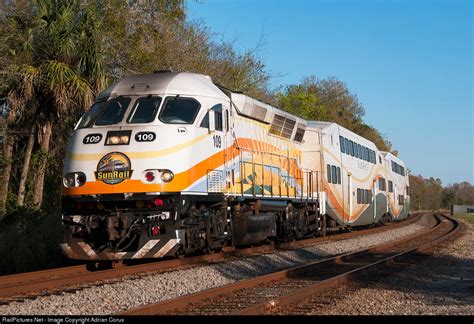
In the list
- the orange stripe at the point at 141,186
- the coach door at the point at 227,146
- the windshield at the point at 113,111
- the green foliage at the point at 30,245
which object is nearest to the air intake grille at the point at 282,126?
the coach door at the point at 227,146

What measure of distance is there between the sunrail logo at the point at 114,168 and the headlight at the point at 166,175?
1.96ft

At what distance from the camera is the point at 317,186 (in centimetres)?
2111

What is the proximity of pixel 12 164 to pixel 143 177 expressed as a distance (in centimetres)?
972

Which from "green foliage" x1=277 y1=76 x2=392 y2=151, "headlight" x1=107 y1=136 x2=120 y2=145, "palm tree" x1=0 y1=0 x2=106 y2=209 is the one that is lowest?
"headlight" x1=107 y1=136 x2=120 y2=145

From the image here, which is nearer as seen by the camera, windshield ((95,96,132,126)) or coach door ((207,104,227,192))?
windshield ((95,96,132,126))

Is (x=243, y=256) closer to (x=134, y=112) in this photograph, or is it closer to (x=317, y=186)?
(x=134, y=112)

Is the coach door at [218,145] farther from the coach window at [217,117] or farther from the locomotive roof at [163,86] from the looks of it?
the locomotive roof at [163,86]

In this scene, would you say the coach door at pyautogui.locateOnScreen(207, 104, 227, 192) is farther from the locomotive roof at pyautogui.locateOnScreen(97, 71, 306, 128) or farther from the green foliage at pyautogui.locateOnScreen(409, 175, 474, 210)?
the green foliage at pyautogui.locateOnScreen(409, 175, 474, 210)

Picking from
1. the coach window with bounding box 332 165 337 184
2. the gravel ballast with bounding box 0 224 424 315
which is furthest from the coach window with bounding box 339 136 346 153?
the gravel ballast with bounding box 0 224 424 315

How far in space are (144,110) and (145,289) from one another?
3999 mm

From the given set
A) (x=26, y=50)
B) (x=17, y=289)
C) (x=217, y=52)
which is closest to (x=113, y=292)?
(x=17, y=289)

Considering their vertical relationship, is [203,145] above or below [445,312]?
above

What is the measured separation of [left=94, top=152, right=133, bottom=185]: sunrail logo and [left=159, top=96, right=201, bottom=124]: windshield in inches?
44.4

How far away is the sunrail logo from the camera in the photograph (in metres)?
11.7
